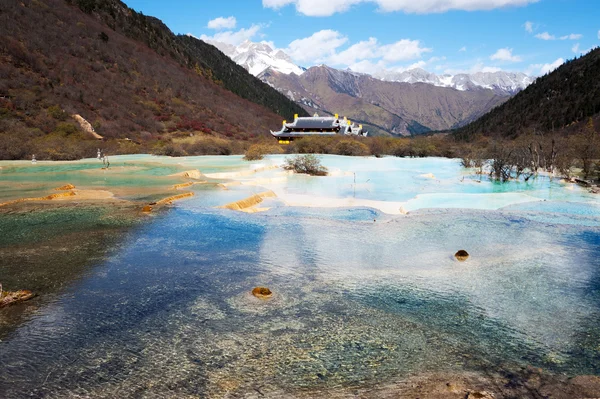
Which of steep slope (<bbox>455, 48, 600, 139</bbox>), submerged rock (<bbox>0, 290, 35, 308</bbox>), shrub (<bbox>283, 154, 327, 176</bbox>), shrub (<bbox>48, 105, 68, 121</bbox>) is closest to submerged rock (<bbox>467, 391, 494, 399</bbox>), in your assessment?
submerged rock (<bbox>0, 290, 35, 308</bbox>)

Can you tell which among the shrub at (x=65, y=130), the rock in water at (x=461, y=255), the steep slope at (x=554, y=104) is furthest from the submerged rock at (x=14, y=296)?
the steep slope at (x=554, y=104)

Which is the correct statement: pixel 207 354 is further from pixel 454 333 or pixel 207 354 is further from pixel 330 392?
pixel 454 333

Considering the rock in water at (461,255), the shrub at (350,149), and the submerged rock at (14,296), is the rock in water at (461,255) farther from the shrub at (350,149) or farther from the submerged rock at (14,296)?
the shrub at (350,149)

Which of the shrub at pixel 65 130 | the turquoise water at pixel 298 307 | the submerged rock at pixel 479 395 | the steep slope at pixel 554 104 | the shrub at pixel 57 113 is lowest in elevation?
the submerged rock at pixel 479 395

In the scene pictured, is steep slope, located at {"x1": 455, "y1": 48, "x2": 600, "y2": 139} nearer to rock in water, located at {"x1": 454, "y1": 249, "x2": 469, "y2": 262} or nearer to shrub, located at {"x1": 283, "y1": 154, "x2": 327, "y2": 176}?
shrub, located at {"x1": 283, "y1": 154, "x2": 327, "y2": 176}

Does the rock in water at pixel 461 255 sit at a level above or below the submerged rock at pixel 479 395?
above

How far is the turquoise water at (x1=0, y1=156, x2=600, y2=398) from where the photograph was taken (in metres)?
4.49

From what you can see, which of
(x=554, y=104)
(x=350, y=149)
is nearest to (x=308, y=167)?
(x=350, y=149)

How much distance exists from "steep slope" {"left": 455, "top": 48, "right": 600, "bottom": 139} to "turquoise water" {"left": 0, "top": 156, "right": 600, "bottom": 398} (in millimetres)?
59291

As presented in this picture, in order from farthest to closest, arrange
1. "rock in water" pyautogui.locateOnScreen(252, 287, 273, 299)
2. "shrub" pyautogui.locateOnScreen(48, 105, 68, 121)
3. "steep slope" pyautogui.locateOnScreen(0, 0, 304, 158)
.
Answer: "shrub" pyautogui.locateOnScreen(48, 105, 68, 121)
"steep slope" pyautogui.locateOnScreen(0, 0, 304, 158)
"rock in water" pyautogui.locateOnScreen(252, 287, 273, 299)

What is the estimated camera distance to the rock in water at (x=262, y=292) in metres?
6.46

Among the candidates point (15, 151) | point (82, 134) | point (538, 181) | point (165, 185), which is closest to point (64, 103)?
point (82, 134)

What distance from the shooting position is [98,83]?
57.0m

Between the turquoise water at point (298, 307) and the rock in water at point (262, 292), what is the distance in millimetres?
129
